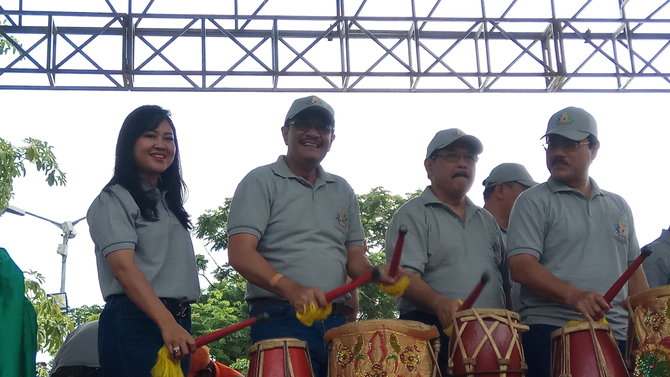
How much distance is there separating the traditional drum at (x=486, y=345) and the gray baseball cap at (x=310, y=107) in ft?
3.99

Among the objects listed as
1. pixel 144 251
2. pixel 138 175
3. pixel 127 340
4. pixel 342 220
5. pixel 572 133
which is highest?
pixel 572 133

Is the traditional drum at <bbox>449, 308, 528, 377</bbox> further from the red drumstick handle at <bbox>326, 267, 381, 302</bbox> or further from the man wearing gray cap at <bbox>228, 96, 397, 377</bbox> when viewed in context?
the man wearing gray cap at <bbox>228, 96, 397, 377</bbox>

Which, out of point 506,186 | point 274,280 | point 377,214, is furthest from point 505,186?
point 377,214

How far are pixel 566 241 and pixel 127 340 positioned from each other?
208cm

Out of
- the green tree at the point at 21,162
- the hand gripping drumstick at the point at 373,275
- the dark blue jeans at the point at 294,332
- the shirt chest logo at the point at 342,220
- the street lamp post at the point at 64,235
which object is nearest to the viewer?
the hand gripping drumstick at the point at 373,275

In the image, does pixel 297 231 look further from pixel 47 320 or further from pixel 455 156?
pixel 47 320

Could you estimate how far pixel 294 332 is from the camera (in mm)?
3975

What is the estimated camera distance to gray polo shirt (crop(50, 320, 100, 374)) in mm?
5301

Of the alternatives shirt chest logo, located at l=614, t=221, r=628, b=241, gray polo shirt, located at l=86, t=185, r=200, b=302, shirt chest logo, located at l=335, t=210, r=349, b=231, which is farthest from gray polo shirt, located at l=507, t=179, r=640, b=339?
gray polo shirt, located at l=86, t=185, r=200, b=302

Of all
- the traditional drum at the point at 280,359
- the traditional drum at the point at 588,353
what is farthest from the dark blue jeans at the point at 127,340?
the traditional drum at the point at 588,353

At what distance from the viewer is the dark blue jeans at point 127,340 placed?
3541mm

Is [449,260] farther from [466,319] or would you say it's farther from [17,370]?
[17,370]

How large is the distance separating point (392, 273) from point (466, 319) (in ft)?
1.32

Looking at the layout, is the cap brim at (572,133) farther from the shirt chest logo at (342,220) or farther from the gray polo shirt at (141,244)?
the gray polo shirt at (141,244)
